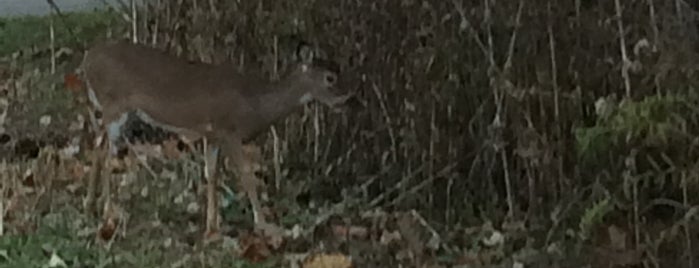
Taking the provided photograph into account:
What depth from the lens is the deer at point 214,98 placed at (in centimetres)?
481

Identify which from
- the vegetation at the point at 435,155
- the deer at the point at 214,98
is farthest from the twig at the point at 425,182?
the deer at the point at 214,98

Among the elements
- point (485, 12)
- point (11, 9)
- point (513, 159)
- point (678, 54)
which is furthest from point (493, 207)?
point (11, 9)

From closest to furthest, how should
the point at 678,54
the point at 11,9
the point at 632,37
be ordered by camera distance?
the point at 678,54, the point at 632,37, the point at 11,9

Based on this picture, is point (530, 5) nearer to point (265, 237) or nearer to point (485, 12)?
point (485, 12)

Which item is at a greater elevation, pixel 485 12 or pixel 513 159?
pixel 485 12

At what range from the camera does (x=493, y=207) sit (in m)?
4.88

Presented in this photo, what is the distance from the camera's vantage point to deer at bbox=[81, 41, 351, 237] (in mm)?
4812

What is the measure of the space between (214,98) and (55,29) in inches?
158

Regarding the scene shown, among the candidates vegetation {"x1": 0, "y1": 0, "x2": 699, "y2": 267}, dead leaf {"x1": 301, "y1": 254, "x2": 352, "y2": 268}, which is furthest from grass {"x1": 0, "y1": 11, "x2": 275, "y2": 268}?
dead leaf {"x1": 301, "y1": 254, "x2": 352, "y2": 268}

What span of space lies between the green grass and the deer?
225cm

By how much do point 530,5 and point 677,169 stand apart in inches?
44.2

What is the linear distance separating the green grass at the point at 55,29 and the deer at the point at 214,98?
225cm

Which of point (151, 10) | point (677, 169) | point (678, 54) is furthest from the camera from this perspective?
point (151, 10)

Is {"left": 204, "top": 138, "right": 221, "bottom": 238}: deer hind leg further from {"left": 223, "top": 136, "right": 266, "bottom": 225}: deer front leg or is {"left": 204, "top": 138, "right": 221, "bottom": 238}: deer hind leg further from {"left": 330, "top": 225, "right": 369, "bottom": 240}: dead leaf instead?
{"left": 330, "top": 225, "right": 369, "bottom": 240}: dead leaf
